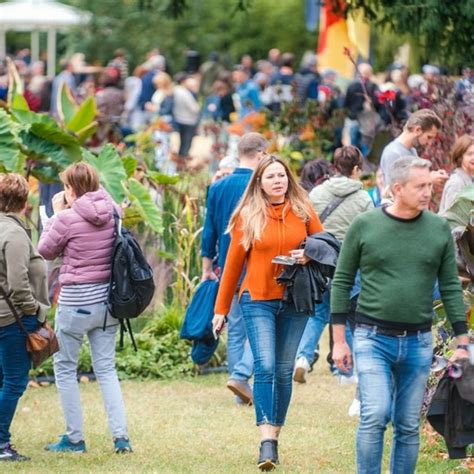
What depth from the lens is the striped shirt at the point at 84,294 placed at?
7938 millimetres

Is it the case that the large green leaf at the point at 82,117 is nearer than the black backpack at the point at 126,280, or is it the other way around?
the black backpack at the point at 126,280

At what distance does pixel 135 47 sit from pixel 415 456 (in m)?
39.9

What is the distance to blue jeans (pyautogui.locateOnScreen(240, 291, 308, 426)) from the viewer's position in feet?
24.8

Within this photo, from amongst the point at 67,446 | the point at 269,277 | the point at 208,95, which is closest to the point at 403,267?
the point at 269,277

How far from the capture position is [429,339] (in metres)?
6.33

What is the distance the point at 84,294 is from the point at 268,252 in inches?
46.2

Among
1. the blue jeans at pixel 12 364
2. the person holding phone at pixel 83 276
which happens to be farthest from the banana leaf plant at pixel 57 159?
the blue jeans at pixel 12 364

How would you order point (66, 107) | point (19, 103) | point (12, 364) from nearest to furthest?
point (12, 364) < point (19, 103) < point (66, 107)

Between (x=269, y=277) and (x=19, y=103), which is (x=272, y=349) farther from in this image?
(x=19, y=103)

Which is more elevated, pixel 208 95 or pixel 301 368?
pixel 208 95

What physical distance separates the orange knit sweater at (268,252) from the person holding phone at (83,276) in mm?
789

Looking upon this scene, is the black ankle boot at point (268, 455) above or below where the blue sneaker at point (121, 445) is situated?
above

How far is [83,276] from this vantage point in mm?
7930

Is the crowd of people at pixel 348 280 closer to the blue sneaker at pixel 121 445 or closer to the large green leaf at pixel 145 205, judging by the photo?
the blue sneaker at pixel 121 445
